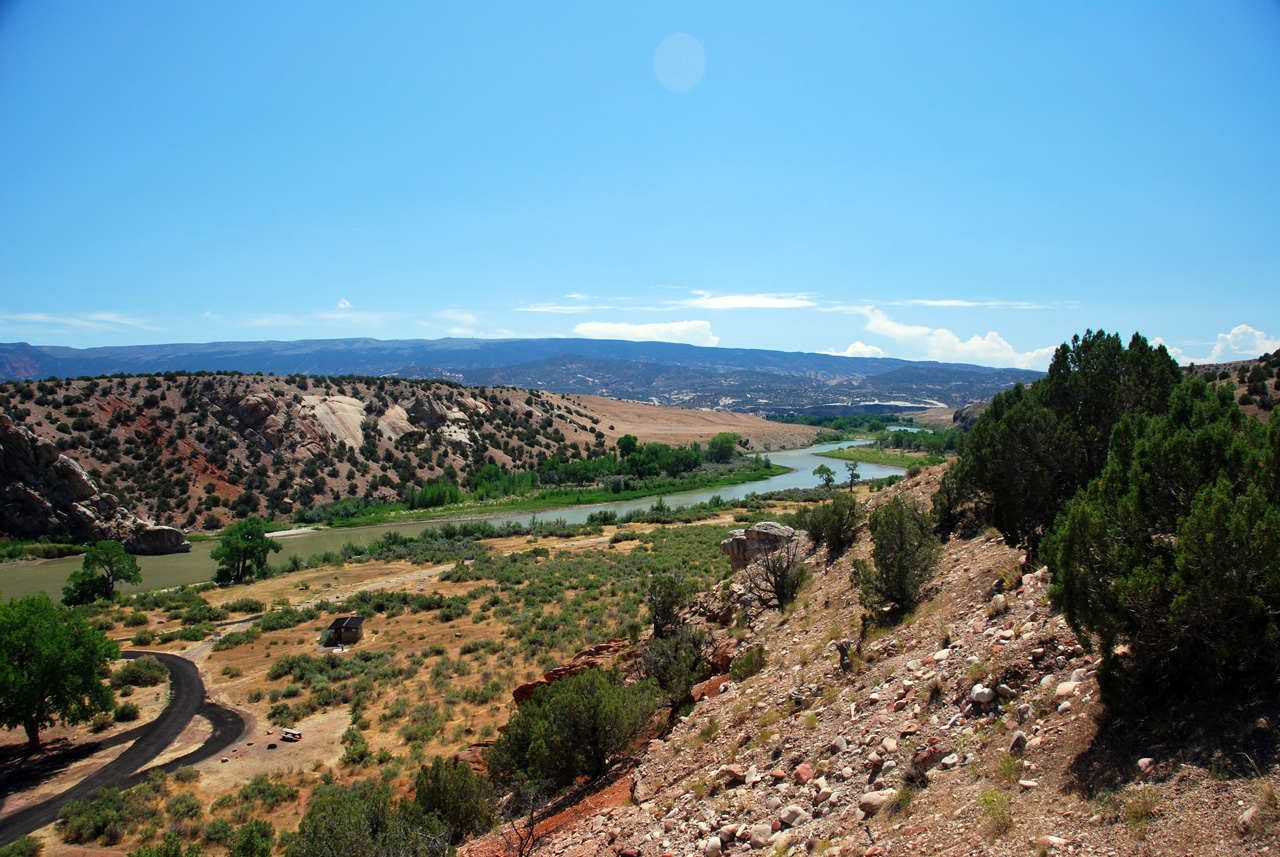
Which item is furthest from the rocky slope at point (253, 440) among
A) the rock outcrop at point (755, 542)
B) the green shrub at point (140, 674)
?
the rock outcrop at point (755, 542)

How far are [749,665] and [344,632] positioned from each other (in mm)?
19883

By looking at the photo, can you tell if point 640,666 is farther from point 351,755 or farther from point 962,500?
point 962,500

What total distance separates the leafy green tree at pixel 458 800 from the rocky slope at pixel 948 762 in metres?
1.86

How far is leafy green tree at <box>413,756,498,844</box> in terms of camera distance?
10422mm

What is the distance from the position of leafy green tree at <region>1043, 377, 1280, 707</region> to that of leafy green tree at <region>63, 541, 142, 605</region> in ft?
144

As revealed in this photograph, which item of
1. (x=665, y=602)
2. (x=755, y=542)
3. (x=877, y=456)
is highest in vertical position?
(x=755, y=542)

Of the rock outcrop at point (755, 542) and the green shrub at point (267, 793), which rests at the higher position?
the rock outcrop at point (755, 542)

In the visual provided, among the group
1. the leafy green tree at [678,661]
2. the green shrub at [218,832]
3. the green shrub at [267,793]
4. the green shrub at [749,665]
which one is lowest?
the green shrub at [267,793]

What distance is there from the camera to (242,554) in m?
39.4

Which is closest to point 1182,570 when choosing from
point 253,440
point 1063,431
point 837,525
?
point 1063,431

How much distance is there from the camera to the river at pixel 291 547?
39.2 meters

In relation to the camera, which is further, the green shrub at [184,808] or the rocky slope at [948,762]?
the green shrub at [184,808]

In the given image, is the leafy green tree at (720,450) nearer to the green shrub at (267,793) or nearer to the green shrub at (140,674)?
the green shrub at (140,674)

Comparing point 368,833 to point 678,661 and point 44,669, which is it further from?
point 44,669
